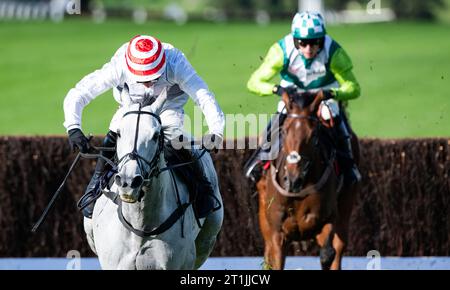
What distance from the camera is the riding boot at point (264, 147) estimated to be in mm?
8680

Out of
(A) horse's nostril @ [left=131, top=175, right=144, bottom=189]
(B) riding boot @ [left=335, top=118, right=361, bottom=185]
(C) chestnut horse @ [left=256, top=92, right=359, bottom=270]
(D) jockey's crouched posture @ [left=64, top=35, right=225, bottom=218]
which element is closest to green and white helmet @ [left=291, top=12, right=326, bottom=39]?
(C) chestnut horse @ [left=256, top=92, right=359, bottom=270]

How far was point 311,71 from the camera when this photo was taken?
29.8 feet

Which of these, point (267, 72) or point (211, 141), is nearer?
point (211, 141)

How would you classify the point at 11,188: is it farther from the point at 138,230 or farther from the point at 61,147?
the point at 138,230

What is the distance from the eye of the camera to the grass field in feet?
77.3

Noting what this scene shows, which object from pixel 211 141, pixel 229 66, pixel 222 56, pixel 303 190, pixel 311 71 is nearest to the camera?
pixel 211 141

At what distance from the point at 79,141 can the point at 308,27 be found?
303cm

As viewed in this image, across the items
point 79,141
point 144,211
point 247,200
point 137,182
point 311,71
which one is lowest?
point 247,200

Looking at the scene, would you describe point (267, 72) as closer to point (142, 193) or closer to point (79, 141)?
point (79, 141)

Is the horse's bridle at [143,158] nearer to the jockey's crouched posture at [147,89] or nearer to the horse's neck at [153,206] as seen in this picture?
the horse's neck at [153,206]

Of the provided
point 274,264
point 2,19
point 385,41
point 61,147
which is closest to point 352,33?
point 385,41

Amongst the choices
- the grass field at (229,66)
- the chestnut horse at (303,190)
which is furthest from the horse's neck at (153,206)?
the grass field at (229,66)

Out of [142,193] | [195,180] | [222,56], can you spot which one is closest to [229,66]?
[222,56]

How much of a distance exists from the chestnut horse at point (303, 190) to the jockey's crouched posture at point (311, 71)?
0.89 feet
